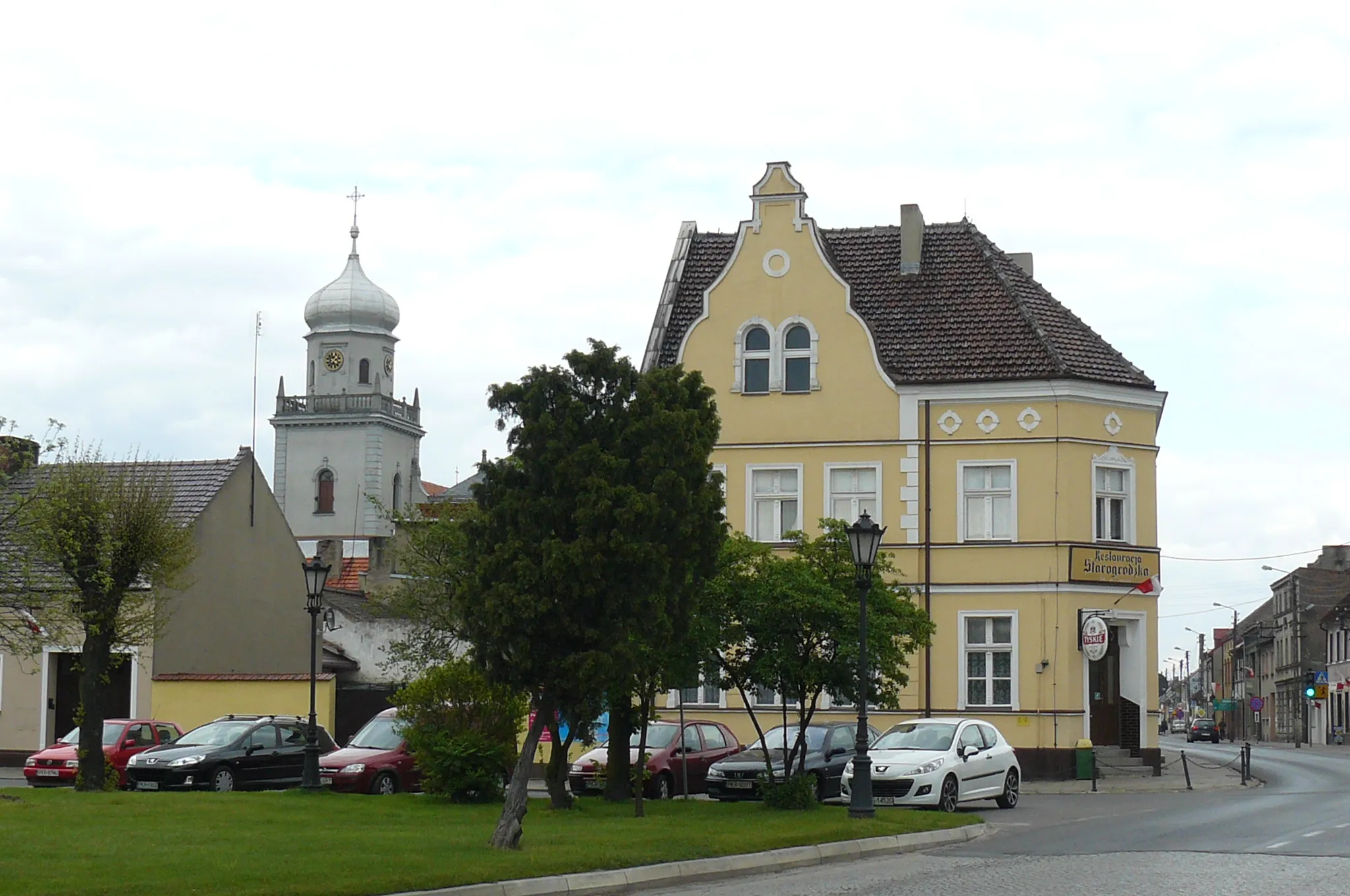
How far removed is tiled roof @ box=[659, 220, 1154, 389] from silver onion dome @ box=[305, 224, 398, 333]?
86179 millimetres

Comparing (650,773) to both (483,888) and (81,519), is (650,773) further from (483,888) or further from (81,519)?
(483,888)

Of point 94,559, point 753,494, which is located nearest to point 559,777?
point 94,559

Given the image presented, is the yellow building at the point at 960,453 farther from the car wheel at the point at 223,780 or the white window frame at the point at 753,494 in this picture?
the car wheel at the point at 223,780

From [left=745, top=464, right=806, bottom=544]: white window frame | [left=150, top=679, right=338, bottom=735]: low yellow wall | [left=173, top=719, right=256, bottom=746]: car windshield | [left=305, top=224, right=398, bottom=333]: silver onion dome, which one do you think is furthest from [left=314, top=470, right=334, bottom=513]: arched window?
[left=173, top=719, right=256, bottom=746]: car windshield

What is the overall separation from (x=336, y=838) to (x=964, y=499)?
22.5m

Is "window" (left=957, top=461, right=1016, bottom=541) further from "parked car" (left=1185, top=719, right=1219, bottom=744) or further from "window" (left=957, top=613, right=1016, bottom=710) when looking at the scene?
"parked car" (left=1185, top=719, right=1219, bottom=744)

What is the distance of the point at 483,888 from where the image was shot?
15.8 metres

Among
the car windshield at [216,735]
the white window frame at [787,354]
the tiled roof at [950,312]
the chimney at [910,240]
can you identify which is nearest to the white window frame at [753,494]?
the white window frame at [787,354]

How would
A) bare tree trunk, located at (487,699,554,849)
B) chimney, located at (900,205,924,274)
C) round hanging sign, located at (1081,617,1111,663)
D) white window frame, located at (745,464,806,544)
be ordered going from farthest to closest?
chimney, located at (900,205,924,274) < white window frame, located at (745,464,806,544) < round hanging sign, located at (1081,617,1111,663) < bare tree trunk, located at (487,699,554,849)

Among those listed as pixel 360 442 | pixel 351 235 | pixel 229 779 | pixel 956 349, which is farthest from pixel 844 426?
pixel 351 235

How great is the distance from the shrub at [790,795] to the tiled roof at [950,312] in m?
15.7

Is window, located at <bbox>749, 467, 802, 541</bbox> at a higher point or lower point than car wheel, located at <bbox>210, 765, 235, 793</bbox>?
higher

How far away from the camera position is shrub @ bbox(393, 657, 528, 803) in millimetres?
26125

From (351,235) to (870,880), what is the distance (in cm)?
11859
